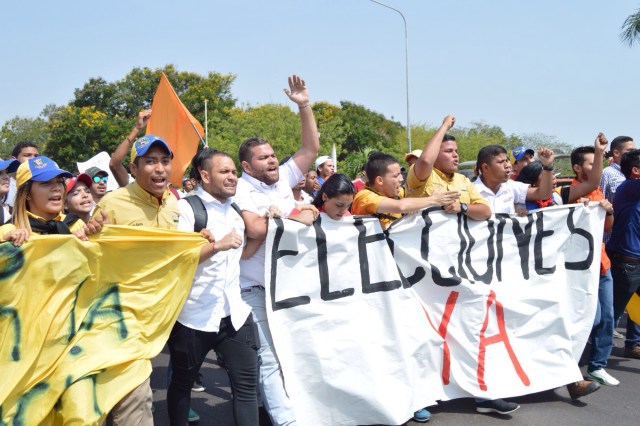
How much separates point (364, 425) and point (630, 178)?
334 cm

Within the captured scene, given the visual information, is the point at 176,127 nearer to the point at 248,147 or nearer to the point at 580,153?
the point at 248,147

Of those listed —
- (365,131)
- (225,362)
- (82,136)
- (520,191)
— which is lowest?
(225,362)

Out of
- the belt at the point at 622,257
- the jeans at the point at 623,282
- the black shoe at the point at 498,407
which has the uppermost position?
the belt at the point at 622,257

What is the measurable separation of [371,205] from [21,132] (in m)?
68.9

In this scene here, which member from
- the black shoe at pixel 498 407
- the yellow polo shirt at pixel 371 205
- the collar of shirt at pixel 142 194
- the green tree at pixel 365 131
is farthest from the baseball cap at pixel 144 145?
the green tree at pixel 365 131

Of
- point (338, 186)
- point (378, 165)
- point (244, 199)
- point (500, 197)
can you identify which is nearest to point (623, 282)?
point (500, 197)

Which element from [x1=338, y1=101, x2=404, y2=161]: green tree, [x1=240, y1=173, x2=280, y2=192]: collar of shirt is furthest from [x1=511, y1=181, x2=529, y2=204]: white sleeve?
[x1=338, y1=101, x2=404, y2=161]: green tree

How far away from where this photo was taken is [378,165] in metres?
4.44

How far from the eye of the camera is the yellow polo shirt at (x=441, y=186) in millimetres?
4551

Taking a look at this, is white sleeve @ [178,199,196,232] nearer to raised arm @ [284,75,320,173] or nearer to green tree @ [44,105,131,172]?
raised arm @ [284,75,320,173]

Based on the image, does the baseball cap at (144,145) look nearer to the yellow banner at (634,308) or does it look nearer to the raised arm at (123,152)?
the raised arm at (123,152)

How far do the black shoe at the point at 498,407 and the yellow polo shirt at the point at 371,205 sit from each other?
A: 4.78 ft

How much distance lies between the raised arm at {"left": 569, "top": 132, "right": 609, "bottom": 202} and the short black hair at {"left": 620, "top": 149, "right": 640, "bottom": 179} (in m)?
0.31

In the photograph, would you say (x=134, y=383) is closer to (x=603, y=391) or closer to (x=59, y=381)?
(x=59, y=381)
